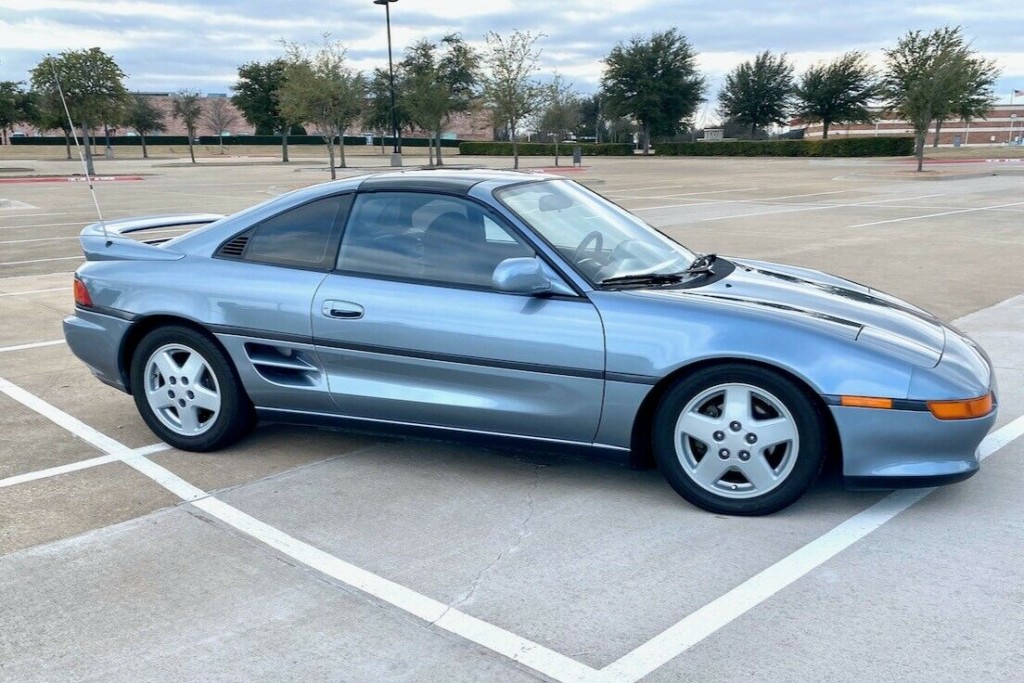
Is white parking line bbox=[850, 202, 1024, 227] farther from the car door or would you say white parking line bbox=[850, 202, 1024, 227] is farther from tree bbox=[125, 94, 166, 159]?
tree bbox=[125, 94, 166, 159]

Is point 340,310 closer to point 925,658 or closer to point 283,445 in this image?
point 283,445

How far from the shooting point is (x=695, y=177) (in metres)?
35.1

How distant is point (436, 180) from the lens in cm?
437

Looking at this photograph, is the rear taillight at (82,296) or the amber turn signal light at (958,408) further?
the rear taillight at (82,296)

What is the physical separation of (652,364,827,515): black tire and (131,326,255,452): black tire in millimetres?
2158

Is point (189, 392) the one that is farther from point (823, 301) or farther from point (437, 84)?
point (437, 84)

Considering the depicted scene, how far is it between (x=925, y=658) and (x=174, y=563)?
105 inches

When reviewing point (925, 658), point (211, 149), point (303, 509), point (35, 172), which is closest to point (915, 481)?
point (925, 658)

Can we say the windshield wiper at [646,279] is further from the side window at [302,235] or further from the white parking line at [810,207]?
the white parking line at [810,207]

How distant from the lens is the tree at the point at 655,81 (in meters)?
68.1

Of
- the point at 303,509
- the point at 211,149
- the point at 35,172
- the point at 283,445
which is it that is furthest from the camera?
the point at 211,149

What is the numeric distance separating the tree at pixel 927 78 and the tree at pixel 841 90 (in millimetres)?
24218

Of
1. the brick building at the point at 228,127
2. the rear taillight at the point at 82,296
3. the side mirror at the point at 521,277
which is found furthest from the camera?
the brick building at the point at 228,127

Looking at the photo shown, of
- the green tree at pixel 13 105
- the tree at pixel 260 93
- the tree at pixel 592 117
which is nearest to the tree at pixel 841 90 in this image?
the tree at pixel 592 117
